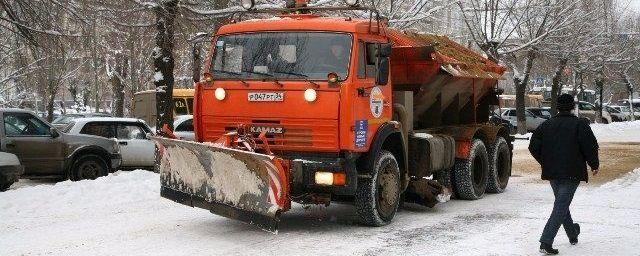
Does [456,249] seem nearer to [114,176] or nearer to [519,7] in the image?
[114,176]

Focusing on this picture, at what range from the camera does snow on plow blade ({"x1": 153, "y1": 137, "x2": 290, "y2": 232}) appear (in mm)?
7898

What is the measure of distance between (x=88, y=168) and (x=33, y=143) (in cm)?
133

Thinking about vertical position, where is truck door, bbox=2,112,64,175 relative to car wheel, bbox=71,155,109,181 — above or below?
above

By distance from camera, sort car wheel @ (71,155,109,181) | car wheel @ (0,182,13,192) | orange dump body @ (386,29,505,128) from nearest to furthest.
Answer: orange dump body @ (386,29,505,128) → car wheel @ (0,182,13,192) → car wheel @ (71,155,109,181)

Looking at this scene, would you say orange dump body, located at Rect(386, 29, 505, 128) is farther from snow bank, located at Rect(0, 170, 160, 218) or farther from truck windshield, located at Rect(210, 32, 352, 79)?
snow bank, located at Rect(0, 170, 160, 218)

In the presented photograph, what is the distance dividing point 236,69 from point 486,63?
614 centimetres

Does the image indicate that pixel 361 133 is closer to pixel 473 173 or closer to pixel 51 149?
pixel 473 173

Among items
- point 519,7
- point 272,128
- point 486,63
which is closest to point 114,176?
point 272,128

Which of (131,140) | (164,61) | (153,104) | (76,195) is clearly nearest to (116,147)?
(131,140)

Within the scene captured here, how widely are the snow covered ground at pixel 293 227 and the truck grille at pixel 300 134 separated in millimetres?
1035

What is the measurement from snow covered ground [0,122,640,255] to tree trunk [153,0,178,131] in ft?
12.9

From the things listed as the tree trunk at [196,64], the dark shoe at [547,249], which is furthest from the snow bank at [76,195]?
the dark shoe at [547,249]

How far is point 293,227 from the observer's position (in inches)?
362

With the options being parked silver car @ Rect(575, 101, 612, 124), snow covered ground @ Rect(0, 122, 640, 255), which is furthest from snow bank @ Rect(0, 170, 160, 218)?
parked silver car @ Rect(575, 101, 612, 124)
